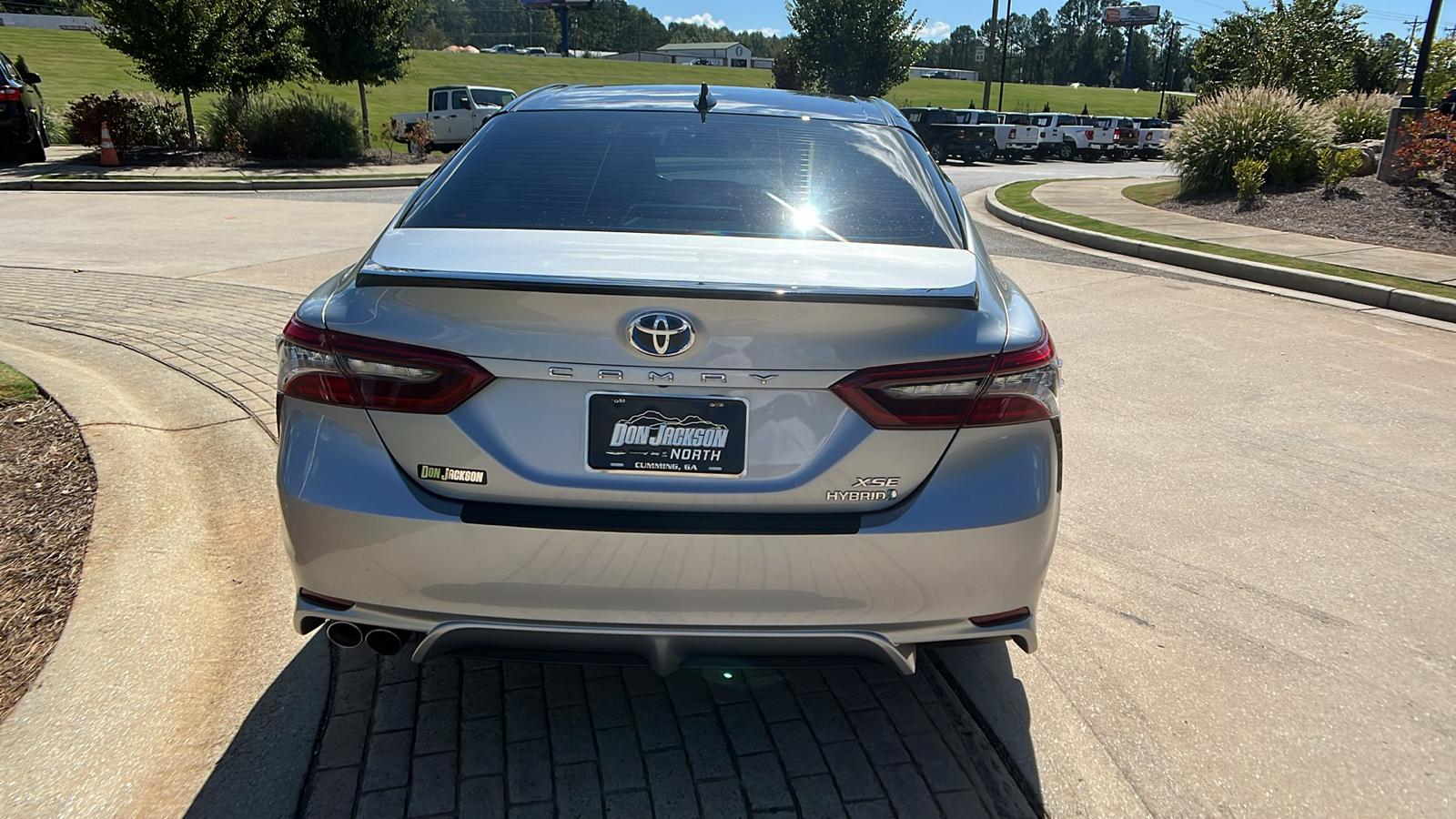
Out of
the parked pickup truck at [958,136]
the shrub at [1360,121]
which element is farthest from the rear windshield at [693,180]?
the parked pickup truck at [958,136]

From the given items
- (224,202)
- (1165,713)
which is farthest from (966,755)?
(224,202)

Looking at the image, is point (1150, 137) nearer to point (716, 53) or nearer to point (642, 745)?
point (642, 745)

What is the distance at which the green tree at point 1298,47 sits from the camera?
29.1 metres

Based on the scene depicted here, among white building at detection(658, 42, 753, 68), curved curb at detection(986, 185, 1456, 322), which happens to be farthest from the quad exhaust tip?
white building at detection(658, 42, 753, 68)

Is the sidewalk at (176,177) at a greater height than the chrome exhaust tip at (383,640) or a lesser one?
greater

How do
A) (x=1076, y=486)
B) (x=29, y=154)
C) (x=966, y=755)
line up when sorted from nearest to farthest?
1. (x=966, y=755)
2. (x=1076, y=486)
3. (x=29, y=154)

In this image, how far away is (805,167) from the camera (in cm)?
317

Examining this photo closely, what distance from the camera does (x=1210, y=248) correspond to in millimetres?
11797

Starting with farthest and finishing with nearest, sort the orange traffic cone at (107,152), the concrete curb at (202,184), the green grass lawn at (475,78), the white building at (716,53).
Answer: the white building at (716,53)
the green grass lawn at (475,78)
the orange traffic cone at (107,152)
the concrete curb at (202,184)

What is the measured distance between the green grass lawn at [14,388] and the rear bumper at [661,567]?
12.4 ft

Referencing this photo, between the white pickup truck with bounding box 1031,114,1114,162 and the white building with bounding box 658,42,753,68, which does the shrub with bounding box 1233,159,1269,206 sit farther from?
the white building with bounding box 658,42,753,68

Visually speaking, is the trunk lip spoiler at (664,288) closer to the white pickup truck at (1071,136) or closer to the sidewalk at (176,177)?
the sidewalk at (176,177)

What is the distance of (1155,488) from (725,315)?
3310mm

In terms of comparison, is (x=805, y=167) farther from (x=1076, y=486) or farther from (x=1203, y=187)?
(x=1203, y=187)
